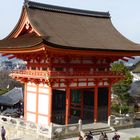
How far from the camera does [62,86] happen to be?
97.5ft

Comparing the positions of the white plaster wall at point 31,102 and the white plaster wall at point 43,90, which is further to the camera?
the white plaster wall at point 31,102

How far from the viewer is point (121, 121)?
107ft

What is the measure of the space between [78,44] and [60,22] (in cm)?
451

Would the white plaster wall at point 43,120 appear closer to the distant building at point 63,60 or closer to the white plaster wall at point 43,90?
the distant building at point 63,60

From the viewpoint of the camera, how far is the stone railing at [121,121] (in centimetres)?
3192

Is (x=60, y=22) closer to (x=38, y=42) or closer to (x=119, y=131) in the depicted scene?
(x=38, y=42)

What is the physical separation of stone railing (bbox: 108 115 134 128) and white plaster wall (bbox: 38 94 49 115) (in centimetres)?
592

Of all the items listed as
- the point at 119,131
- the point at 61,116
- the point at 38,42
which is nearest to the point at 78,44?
the point at 38,42

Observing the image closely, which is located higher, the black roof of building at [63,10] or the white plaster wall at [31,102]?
the black roof of building at [63,10]

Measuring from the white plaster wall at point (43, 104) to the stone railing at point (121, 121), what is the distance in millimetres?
5923

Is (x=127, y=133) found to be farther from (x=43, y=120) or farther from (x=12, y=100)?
(x=12, y=100)

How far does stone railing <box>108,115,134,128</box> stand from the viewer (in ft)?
105

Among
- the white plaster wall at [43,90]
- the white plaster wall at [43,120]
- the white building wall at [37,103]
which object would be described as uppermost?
the white plaster wall at [43,90]

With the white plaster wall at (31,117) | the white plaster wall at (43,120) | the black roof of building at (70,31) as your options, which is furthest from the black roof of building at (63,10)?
the white plaster wall at (43,120)
